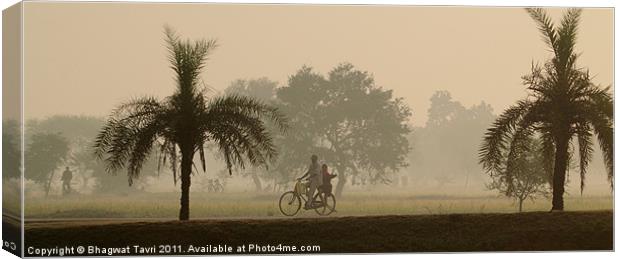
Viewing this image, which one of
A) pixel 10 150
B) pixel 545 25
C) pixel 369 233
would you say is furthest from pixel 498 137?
pixel 10 150

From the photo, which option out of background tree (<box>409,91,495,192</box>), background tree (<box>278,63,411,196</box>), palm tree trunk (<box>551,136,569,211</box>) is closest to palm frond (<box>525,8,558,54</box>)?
background tree (<box>409,91,495,192</box>)

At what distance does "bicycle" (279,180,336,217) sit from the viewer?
2402 cm

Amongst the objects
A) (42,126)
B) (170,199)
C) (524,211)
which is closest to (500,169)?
(524,211)

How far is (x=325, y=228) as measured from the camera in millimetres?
23906

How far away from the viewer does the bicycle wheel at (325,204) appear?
24.1 meters

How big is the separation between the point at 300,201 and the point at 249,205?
811 millimetres

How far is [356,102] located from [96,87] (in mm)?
4187

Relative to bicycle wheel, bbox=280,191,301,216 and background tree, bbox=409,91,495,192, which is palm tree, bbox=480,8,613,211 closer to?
background tree, bbox=409,91,495,192

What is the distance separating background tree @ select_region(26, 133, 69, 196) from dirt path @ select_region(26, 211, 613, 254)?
0.72 metres

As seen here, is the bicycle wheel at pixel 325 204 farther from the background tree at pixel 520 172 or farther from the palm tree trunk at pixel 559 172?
the palm tree trunk at pixel 559 172

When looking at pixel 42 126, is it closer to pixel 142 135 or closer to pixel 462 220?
pixel 142 135

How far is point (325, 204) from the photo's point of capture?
24.1m

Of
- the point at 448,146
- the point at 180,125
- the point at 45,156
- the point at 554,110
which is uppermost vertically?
the point at 554,110

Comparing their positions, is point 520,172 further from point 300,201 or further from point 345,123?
point 300,201
